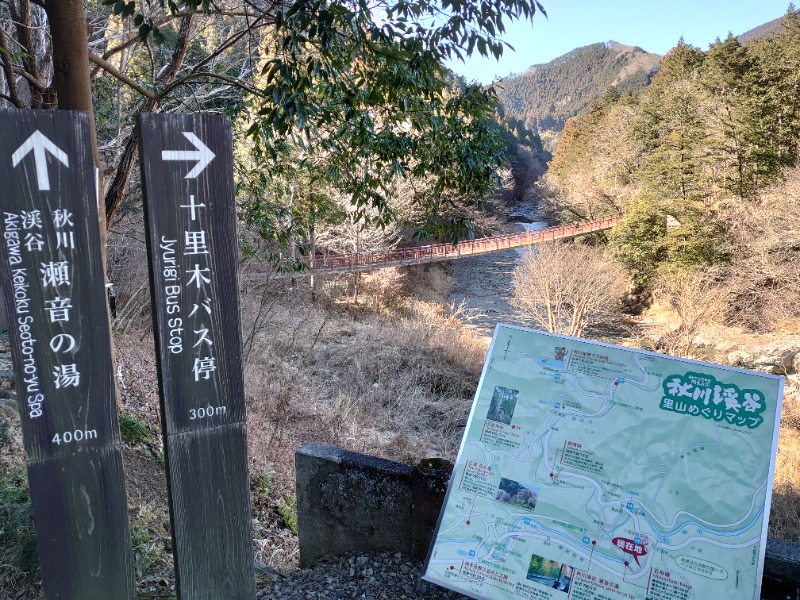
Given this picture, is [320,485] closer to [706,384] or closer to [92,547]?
[92,547]

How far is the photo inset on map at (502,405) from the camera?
2.12m

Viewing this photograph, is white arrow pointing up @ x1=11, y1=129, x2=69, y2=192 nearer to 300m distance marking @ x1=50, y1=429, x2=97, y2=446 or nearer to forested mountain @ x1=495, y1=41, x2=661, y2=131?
300m distance marking @ x1=50, y1=429, x2=97, y2=446

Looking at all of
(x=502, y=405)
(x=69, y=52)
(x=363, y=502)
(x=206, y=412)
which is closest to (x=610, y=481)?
(x=502, y=405)

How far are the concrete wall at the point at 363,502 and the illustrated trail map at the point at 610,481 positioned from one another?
0.40 metres

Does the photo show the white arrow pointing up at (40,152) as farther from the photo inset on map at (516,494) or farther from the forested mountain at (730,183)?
the forested mountain at (730,183)

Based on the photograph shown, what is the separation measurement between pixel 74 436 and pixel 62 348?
277 mm

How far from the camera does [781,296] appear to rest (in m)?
13.9

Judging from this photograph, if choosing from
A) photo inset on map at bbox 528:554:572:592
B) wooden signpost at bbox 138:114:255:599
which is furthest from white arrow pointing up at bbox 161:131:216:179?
photo inset on map at bbox 528:554:572:592

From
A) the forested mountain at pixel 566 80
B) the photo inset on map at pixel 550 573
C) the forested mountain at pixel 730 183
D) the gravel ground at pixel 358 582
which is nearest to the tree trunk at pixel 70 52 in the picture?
the gravel ground at pixel 358 582

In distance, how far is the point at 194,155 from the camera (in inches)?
65.3

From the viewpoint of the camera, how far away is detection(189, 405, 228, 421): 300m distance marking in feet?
5.73

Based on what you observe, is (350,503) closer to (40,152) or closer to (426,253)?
(40,152)

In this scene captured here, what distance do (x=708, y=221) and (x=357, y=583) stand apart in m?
17.2

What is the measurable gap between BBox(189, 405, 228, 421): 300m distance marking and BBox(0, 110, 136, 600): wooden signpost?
0.23m
